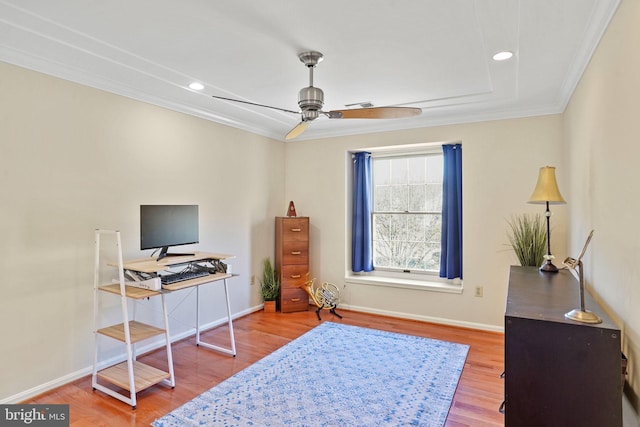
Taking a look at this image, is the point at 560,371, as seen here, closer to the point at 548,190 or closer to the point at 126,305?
the point at 548,190

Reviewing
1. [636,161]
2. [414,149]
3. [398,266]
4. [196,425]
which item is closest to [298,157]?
[414,149]

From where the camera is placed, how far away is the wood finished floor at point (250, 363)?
8.11 feet

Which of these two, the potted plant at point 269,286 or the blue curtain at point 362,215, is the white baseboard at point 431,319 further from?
the potted plant at point 269,286

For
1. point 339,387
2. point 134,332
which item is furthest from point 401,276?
point 134,332

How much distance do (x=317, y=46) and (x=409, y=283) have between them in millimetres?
3215

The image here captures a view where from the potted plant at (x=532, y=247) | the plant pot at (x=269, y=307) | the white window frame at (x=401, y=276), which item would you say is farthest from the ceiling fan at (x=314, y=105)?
the plant pot at (x=269, y=307)

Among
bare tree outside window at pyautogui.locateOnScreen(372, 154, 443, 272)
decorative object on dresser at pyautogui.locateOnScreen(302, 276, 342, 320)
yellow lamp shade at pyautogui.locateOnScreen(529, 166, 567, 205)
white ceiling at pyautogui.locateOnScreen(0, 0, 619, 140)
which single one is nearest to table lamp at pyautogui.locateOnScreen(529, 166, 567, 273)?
yellow lamp shade at pyautogui.locateOnScreen(529, 166, 567, 205)

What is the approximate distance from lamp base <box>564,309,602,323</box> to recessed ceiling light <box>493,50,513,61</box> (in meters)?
1.86

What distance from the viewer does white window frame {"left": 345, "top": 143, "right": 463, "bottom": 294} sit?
4.50 meters

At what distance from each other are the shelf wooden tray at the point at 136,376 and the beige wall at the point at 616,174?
293 centimetres

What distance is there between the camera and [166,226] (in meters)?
3.32

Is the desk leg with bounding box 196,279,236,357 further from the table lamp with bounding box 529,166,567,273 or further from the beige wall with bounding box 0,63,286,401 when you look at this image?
the table lamp with bounding box 529,166,567,273

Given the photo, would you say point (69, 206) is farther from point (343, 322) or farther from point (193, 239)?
point (343, 322)

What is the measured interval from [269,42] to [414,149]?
2.89 m
